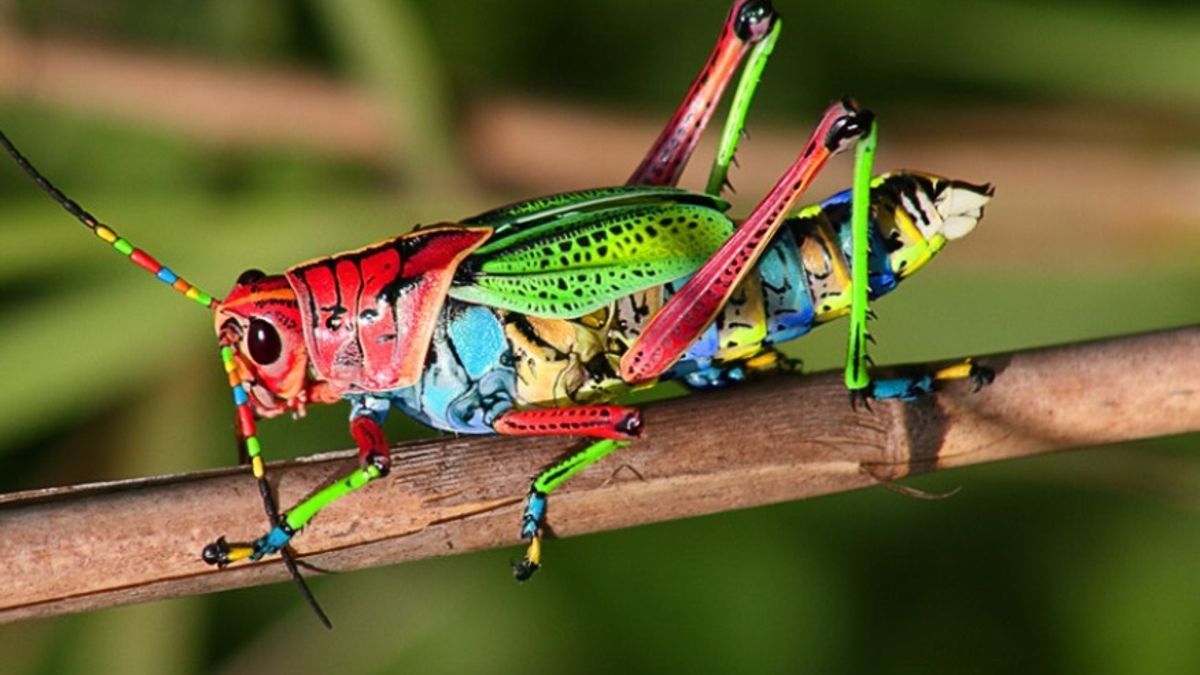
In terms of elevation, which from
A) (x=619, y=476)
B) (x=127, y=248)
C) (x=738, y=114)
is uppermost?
(x=738, y=114)

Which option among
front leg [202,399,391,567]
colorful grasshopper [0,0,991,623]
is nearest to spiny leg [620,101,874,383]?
colorful grasshopper [0,0,991,623]

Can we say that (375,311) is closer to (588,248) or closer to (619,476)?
(588,248)

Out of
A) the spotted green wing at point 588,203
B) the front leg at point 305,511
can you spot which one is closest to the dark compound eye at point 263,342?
the front leg at point 305,511

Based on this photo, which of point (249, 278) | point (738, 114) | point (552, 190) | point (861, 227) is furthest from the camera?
point (552, 190)

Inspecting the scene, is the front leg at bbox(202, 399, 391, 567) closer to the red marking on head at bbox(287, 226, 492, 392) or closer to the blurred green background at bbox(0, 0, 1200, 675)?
the red marking on head at bbox(287, 226, 492, 392)

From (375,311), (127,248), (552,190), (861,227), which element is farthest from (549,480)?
(552,190)

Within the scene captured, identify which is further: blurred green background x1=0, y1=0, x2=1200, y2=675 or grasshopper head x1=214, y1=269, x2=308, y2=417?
blurred green background x1=0, y1=0, x2=1200, y2=675
